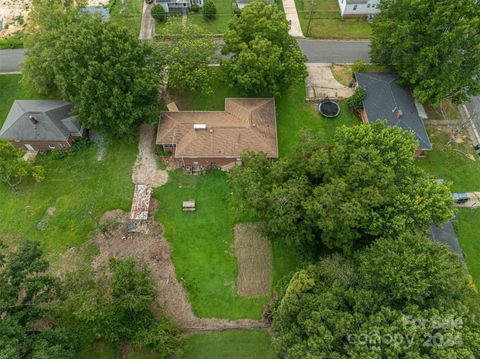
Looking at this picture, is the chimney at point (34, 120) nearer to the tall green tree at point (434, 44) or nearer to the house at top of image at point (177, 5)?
the house at top of image at point (177, 5)

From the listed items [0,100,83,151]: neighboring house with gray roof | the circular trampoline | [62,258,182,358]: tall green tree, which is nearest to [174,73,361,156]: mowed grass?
the circular trampoline

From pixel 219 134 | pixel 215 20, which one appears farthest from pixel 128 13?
pixel 219 134

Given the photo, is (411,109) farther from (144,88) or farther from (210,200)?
(144,88)

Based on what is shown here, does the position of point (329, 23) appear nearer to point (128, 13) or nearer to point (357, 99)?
point (357, 99)

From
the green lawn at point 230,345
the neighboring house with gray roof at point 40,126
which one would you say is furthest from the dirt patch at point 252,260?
the neighboring house with gray roof at point 40,126

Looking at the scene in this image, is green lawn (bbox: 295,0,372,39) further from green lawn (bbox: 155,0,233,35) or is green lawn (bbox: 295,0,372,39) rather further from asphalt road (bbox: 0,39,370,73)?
green lawn (bbox: 155,0,233,35)

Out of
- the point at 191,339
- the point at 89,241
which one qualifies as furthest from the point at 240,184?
the point at 89,241
